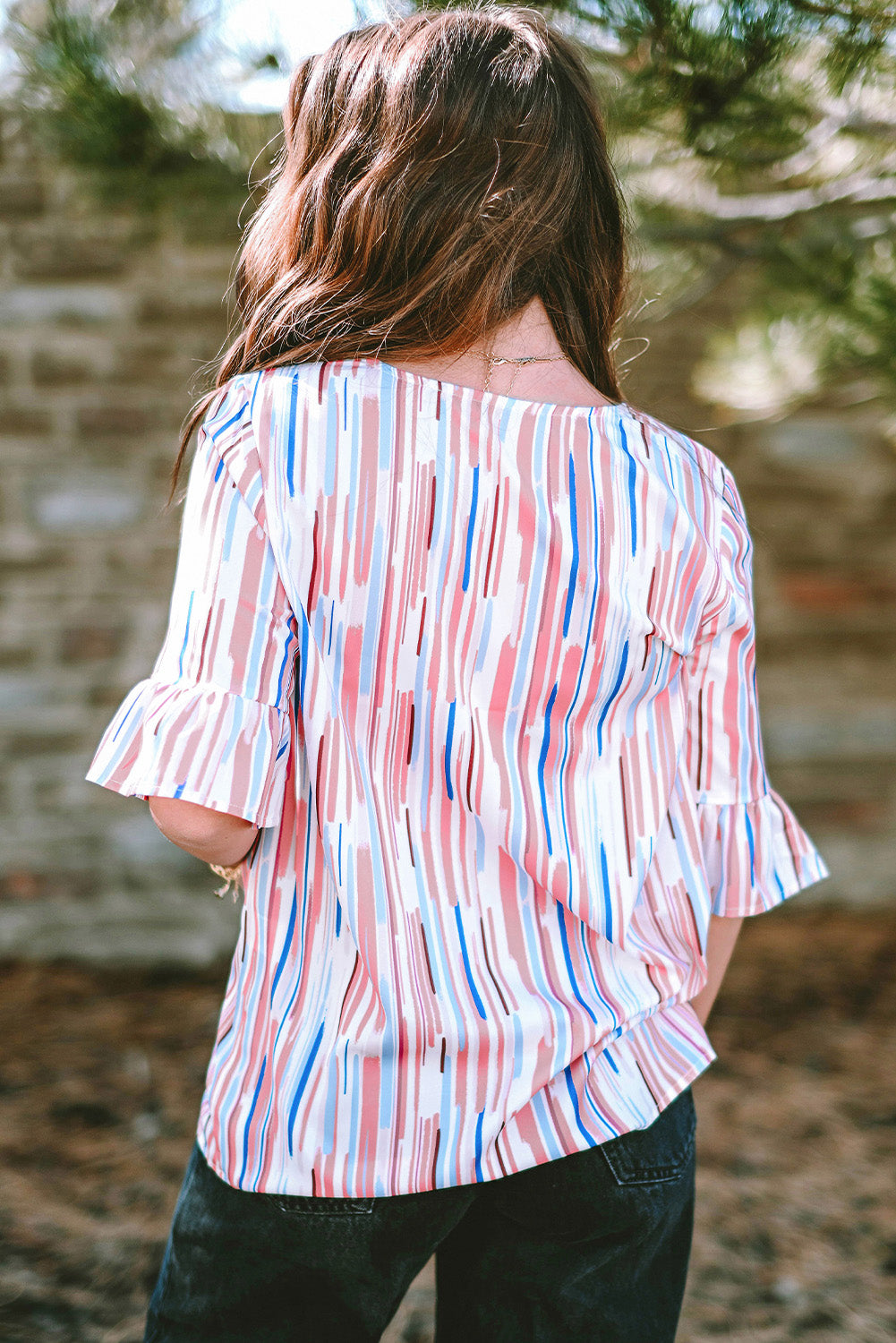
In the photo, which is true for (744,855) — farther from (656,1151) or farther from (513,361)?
(513,361)

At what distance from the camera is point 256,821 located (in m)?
0.72

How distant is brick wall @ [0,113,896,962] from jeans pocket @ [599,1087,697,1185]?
1.98m

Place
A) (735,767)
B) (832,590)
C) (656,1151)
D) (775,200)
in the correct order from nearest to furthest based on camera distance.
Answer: (656,1151)
(735,767)
(775,200)
(832,590)

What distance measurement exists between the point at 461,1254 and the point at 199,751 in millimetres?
465

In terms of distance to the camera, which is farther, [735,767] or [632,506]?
[735,767]

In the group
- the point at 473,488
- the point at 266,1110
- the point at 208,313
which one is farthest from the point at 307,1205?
the point at 208,313

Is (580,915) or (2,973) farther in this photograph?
(2,973)

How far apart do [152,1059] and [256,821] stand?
1.88 m

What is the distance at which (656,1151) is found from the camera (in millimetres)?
795

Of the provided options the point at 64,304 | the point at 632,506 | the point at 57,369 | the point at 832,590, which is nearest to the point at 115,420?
the point at 57,369

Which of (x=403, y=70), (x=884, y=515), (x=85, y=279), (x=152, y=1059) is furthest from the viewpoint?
(x=884, y=515)

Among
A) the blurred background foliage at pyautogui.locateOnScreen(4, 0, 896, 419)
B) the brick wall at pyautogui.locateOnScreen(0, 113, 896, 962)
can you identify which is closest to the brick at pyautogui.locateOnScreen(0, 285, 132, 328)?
the brick wall at pyautogui.locateOnScreen(0, 113, 896, 962)

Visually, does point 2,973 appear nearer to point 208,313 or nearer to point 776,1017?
point 208,313

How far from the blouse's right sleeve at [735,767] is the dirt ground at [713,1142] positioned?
44.1 inches
